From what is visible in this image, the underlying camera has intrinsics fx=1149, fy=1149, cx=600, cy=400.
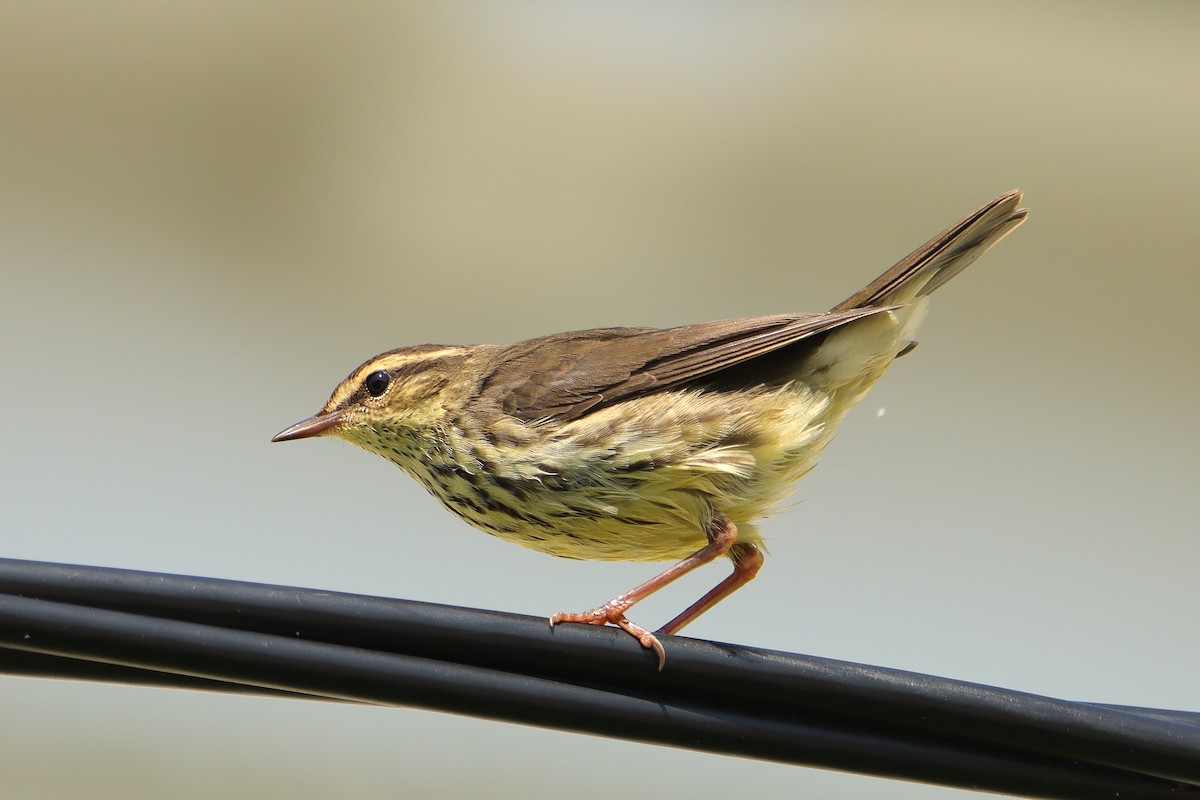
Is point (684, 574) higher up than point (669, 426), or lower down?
lower down

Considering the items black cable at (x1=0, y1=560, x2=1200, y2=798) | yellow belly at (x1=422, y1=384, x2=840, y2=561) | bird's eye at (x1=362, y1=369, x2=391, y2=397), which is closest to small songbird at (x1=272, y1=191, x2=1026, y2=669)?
yellow belly at (x1=422, y1=384, x2=840, y2=561)

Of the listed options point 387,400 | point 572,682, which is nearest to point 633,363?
point 387,400

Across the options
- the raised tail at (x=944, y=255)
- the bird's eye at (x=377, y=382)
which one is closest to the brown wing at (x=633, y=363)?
the raised tail at (x=944, y=255)

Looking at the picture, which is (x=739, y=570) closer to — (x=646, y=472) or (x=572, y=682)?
(x=646, y=472)

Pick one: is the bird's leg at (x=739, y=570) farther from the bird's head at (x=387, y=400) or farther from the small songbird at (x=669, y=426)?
the bird's head at (x=387, y=400)

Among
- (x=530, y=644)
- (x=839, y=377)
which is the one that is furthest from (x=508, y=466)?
(x=530, y=644)

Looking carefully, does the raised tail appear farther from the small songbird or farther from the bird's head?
the bird's head

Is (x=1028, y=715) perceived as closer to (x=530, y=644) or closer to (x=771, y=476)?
(x=530, y=644)
